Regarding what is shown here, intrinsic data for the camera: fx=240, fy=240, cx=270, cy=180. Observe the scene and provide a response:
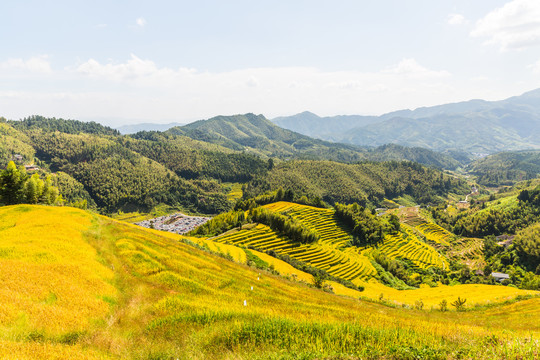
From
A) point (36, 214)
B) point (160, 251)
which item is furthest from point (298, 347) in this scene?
point (36, 214)

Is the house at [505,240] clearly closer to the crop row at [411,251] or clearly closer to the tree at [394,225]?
the crop row at [411,251]

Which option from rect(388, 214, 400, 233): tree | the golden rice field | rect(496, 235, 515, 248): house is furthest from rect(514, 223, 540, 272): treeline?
the golden rice field

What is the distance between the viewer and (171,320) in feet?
50.1

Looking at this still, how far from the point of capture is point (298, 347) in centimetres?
1041

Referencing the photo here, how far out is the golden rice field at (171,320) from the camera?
Result: 9.84 metres

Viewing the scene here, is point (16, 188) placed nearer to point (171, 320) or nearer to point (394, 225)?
point (171, 320)

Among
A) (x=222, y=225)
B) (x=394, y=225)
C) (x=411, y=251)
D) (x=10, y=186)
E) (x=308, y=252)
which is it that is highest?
(x=10, y=186)

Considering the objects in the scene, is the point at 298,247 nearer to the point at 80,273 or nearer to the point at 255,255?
the point at 255,255

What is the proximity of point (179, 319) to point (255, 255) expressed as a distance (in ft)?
180

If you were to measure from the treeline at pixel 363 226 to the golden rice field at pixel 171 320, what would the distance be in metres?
107

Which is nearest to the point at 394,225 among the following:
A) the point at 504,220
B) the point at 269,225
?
the point at 269,225

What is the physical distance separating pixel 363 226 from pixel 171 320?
133 m

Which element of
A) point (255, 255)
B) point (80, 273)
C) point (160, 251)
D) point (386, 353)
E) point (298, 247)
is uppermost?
point (386, 353)

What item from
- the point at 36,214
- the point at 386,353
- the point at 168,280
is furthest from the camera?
the point at 36,214
